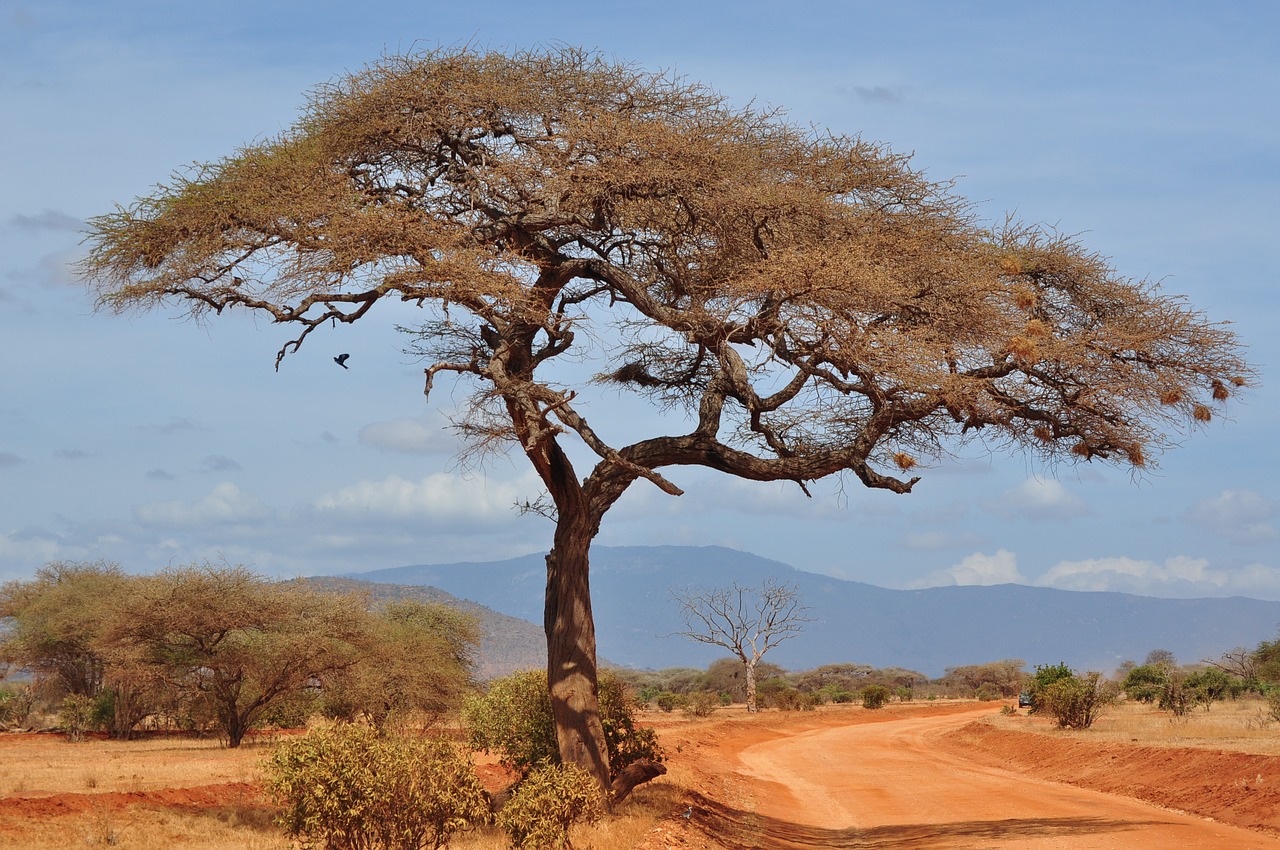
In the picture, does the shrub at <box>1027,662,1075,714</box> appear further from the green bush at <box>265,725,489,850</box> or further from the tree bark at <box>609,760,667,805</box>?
the green bush at <box>265,725,489,850</box>

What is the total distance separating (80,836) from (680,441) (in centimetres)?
795

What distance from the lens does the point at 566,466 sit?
14086mm

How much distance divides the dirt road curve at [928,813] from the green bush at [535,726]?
128 cm

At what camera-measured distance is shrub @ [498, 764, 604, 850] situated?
37.0 ft

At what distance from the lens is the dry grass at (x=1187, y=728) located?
867 inches

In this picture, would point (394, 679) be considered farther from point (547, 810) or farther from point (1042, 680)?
point (1042, 680)

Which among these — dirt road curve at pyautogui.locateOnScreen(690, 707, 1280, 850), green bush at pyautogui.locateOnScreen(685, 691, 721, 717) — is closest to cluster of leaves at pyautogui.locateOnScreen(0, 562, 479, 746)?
dirt road curve at pyautogui.locateOnScreen(690, 707, 1280, 850)

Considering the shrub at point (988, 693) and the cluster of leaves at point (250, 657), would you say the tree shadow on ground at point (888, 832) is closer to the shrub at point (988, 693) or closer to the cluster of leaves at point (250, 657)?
the cluster of leaves at point (250, 657)

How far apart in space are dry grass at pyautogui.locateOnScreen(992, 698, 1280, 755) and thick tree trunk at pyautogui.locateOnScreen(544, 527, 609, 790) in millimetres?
12016

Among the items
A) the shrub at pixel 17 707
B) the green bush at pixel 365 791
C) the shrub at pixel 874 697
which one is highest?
the green bush at pixel 365 791

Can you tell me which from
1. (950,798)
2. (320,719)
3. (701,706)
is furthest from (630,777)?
(701,706)

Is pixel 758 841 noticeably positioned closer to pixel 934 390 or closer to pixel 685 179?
pixel 934 390

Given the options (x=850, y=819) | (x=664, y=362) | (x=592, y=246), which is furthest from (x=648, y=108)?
(x=850, y=819)

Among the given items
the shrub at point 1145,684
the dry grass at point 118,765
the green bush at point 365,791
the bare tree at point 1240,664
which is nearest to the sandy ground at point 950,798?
the dry grass at point 118,765
